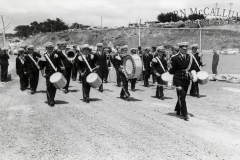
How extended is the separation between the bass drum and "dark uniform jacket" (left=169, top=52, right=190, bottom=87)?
2.50m

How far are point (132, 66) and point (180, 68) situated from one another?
2770 mm

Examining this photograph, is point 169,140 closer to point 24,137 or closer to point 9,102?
point 24,137

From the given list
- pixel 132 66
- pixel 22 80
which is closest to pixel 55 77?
pixel 132 66

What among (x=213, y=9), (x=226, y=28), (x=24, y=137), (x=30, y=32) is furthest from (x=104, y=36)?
(x=24, y=137)

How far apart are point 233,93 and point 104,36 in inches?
3620

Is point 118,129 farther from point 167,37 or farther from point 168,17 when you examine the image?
point 168,17

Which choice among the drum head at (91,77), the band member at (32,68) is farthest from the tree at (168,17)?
the drum head at (91,77)

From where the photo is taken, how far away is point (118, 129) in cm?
811

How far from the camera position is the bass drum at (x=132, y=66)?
1162 centimetres

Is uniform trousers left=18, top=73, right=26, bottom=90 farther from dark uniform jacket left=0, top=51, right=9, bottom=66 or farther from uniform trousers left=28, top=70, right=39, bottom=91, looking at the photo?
dark uniform jacket left=0, top=51, right=9, bottom=66

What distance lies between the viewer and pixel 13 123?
8898 millimetres

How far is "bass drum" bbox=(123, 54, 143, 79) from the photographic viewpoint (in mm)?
11617

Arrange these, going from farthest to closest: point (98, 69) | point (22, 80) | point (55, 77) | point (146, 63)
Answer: point (146, 63) < point (22, 80) < point (98, 69) < point (55, 77)

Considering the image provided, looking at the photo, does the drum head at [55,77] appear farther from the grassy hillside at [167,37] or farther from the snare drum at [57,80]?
the grassy hillside at [167,37]
